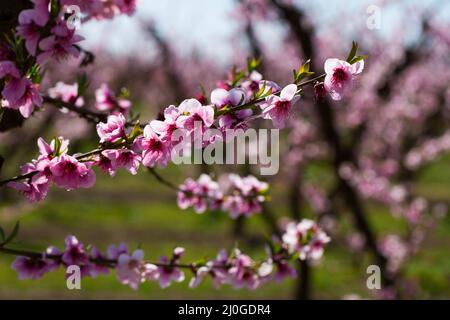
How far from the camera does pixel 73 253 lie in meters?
2.37

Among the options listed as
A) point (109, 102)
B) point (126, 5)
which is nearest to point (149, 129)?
point (126, 5)

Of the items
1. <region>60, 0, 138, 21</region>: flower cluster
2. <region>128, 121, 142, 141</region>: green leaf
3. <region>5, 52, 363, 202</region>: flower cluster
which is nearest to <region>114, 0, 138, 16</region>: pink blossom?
<region>60, 0, 138, 21</region>: flower cluster

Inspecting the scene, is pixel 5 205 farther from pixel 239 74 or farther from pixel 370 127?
pixel 239 74

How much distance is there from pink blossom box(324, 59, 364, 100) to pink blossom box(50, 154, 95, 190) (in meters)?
0.84

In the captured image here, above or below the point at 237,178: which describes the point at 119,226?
above

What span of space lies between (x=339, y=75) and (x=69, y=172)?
938mm

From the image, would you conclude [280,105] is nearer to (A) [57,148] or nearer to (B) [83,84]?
(A) [57,148]

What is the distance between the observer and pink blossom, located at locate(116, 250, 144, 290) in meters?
2.47

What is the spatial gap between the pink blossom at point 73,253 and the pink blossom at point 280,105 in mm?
1094

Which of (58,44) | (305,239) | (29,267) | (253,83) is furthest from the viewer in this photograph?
(305,239)

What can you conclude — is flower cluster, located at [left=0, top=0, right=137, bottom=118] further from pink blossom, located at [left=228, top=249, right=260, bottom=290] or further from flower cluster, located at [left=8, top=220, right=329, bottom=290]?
pink blossom, located at [left=228, top=249, right=260, bottom=290]

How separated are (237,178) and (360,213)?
6.76ft
